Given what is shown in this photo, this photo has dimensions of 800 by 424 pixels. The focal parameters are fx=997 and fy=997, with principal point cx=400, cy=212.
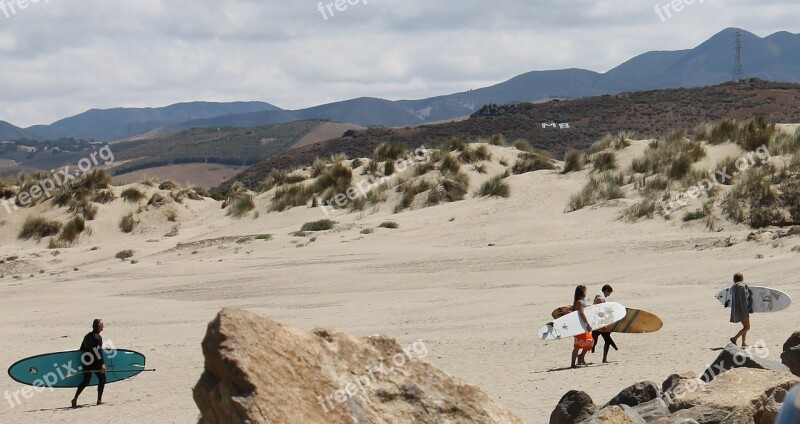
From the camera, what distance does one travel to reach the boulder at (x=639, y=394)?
8.82 m

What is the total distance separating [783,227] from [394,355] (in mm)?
17299

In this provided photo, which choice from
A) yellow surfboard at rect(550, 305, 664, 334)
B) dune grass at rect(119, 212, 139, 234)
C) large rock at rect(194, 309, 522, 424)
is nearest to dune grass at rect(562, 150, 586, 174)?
dune grass at rect(119, 212, 139, 234)

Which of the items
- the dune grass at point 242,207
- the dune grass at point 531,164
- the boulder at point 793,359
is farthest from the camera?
the dune grass at point 531,164

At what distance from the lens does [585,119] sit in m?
73.1

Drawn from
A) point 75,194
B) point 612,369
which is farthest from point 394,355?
point 75,194

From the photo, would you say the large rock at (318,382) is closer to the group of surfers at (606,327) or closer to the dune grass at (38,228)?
the group of surfers at (606,327)

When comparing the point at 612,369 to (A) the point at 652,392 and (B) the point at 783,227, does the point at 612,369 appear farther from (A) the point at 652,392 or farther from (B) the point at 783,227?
(B) the point at 783,227

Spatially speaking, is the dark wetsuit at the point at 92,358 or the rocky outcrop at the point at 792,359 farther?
the dark wetsuit at the point at 92,358

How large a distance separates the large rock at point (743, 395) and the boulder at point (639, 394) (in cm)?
40

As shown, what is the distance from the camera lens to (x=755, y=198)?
23172mm

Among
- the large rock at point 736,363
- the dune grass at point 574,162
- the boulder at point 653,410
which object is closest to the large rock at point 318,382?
the boulder at point 653,410

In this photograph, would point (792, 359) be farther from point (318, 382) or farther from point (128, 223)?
point (128, 223)

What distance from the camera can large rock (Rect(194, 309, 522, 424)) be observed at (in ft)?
19.2

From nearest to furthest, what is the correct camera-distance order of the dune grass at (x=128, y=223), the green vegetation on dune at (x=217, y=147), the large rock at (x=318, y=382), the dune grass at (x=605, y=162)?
the large rock at (x=318, y=382) → the dune grass at (x=605, y=162) → the dune grass at (x=128, y=223) → the green vegetation on dune at (x=217, y=147)
